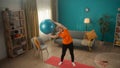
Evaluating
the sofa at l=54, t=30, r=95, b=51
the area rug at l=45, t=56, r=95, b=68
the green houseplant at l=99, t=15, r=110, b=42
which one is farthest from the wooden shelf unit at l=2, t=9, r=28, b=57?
the green houseplant at l=99, t=15, r=110, b=42

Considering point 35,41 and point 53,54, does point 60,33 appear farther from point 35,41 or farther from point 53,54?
point 53,54

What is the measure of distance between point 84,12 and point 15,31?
3857mm

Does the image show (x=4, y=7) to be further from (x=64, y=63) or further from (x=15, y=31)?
(x=64, y=63)

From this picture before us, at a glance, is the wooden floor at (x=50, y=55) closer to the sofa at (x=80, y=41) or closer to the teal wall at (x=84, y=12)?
the sofa at (x=80, y=41)

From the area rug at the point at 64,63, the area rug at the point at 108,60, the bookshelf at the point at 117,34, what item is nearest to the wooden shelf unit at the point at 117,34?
the bookshelf at the point at 117,34

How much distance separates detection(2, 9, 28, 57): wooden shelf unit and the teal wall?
3065 millimetres

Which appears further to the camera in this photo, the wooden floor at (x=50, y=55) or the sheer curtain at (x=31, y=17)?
the sheer curtain at (x=31, y=17)

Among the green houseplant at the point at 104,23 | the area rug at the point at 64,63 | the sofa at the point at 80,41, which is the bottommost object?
the area rug at the point at 64,63

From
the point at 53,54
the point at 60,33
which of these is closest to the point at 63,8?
the point at 53,54

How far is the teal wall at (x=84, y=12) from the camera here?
613 centimetres

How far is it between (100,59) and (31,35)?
10.5 ft

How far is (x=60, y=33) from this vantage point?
12.7 feet

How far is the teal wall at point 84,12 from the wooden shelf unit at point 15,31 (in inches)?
121

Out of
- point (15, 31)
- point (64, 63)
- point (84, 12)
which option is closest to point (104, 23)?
point (84, 12)
